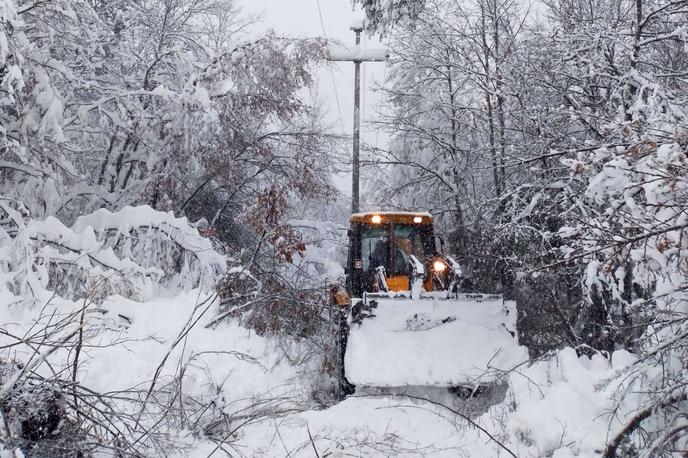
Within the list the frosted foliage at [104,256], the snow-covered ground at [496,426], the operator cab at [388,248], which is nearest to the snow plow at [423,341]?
the operator cab at [388,248]

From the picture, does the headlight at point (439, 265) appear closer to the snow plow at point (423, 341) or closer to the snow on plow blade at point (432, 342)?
the snow plow at point (423, 341)

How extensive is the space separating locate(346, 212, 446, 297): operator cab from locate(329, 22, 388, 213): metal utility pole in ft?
22.4

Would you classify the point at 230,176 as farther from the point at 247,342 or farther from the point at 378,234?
the point at 247,342

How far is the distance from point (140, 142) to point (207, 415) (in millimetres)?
8393

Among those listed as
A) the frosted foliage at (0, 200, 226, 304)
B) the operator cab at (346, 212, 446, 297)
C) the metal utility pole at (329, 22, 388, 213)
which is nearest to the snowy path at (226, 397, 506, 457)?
the frosted foliage at (0, 200, 226, 304)

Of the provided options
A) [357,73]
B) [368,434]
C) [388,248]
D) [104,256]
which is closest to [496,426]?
[368,434]

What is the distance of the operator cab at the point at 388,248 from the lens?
9.31m

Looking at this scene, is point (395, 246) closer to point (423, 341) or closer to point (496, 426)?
point (423, 341)

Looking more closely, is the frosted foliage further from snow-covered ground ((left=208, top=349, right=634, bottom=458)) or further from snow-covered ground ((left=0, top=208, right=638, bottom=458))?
snow-covered ground ((left=208, top=349, right=634, bottom=458))

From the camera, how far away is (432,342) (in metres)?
7.60

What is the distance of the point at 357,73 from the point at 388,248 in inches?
399

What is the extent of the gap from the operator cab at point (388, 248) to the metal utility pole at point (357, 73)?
6.82 metres

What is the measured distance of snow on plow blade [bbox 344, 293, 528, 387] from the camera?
7133 mm

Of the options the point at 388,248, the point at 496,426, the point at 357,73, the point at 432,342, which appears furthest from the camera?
the point at 357,73
